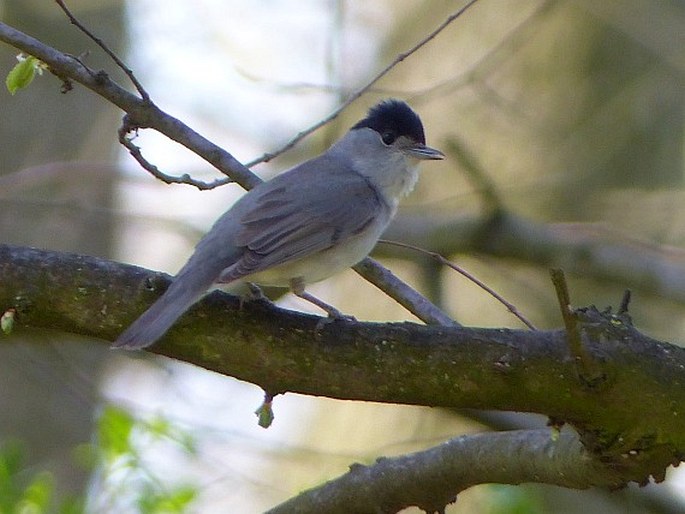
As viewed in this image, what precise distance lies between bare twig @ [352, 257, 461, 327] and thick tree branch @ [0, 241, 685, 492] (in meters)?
0.57

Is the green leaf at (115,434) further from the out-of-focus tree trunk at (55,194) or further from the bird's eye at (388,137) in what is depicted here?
the out-of-focus tree trunk at (55,194)

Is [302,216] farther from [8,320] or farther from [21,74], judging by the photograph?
[8,320]

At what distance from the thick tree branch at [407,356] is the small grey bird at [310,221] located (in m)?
0.12

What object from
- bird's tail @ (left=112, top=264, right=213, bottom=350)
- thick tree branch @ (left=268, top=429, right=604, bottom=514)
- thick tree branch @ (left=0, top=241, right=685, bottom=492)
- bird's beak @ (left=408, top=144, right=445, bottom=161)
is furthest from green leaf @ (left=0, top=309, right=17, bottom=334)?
bird's beak @ (left=408, top=144, right=445, bottom=161)

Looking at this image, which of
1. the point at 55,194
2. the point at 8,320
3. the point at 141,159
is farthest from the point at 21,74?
the point at 55,194

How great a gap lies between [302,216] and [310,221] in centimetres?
3

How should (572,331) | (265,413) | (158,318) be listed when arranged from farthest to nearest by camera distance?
(265,413) < (158,318) < (572,331)

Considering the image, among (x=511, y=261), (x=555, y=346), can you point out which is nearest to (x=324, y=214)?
(x=555, y=346)

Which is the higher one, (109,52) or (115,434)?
(109,52)

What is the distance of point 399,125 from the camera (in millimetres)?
4551

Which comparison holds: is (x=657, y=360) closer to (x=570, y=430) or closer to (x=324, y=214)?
Result: (x=570, y=430)

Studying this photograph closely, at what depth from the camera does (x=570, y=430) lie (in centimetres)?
288

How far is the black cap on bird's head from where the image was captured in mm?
4535

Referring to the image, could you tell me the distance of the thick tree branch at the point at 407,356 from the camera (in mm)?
2502
